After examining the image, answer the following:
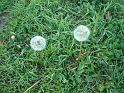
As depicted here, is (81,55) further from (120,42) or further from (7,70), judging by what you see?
(7,70)

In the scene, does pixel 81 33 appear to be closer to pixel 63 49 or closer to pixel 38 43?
pixel 63 49

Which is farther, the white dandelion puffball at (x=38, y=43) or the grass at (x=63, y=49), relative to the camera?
the white dandelion puffball at (x=38, y=43)

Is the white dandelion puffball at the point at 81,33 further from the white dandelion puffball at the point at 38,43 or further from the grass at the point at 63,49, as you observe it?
the white dandelion puffball at the point at 38,43

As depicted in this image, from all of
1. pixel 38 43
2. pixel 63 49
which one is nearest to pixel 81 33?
pixel 63 49

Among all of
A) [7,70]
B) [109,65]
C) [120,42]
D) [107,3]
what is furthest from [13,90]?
[107,3]

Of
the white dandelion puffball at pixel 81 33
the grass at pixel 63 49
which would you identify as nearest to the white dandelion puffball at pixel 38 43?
the grass at pixel 63 49
